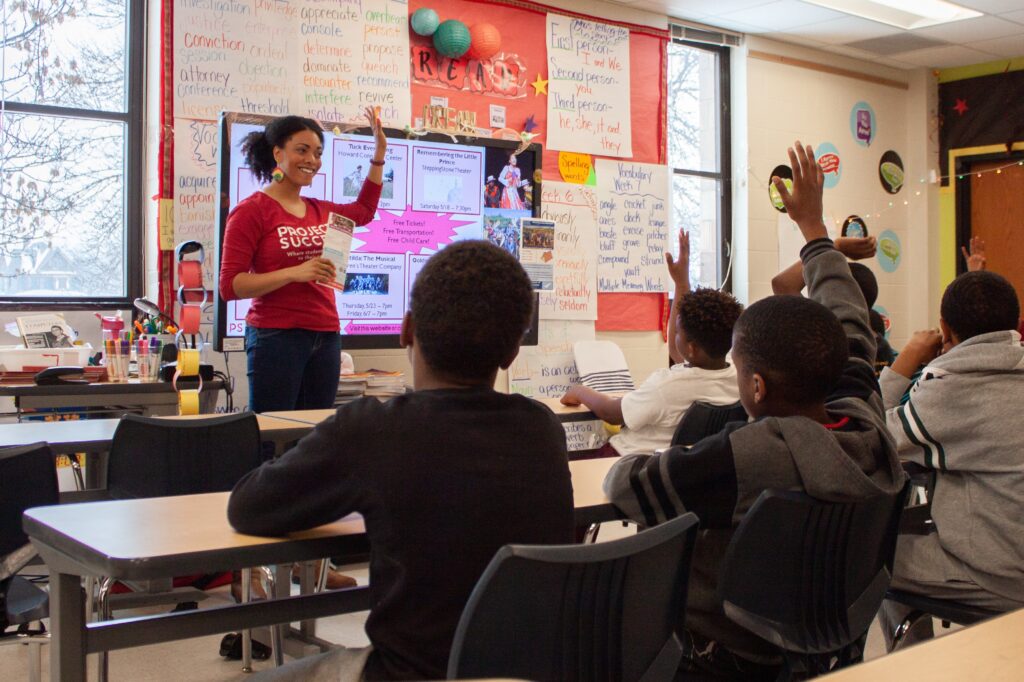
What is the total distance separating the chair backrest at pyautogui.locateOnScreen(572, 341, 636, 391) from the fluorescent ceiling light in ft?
7.54

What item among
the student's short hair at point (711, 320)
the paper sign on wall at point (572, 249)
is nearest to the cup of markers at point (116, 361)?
the student's short hair at point (711, 320)

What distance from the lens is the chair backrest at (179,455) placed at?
249cm

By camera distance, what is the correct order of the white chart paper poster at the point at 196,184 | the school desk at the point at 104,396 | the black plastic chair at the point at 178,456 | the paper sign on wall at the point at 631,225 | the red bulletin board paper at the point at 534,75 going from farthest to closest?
the paper sign on wall at the point at 631,225 → the red bulletin board paper at the point at 534,75 → the white chart paper poster at the point at 196,184 → the school desk at the point at 104,396 → the black plastic chair at the point at 178,456

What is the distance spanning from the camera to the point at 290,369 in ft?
11.5

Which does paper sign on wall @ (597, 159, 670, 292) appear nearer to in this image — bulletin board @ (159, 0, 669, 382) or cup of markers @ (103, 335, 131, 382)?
bulletin board @ (159, 0, 669, 382)

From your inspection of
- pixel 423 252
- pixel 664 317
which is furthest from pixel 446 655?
pixel 664 317

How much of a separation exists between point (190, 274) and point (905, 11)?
450 centimetres

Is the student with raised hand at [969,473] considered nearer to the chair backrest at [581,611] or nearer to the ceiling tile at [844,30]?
the chair backrest at [581,611]

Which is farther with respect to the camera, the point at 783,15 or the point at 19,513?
the point at 783,15

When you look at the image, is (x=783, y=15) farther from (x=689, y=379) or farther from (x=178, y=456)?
(x=178, y=456)

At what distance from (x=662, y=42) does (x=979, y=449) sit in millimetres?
4641

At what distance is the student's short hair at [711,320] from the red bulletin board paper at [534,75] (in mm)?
2802

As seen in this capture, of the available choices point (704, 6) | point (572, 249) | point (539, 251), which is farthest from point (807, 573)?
point (704, 6)

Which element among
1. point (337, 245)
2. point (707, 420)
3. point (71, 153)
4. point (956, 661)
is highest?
point (71, 153)
